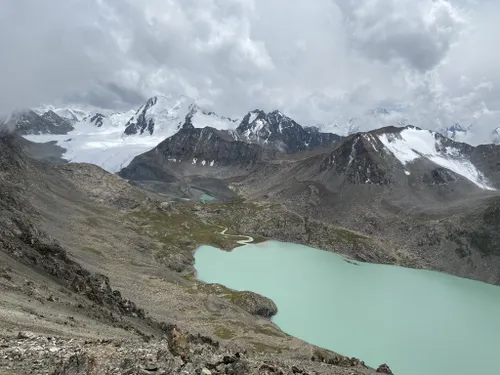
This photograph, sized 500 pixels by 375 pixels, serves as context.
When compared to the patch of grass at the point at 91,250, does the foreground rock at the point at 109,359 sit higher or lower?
lower

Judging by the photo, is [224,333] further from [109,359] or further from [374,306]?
[109,359]

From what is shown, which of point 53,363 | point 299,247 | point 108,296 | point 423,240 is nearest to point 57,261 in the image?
point 108,296

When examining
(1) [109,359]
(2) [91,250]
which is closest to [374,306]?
(2) [91,250]

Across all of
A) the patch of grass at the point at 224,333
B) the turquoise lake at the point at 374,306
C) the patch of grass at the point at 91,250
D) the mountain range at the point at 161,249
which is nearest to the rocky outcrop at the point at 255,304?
the mountain range at the point at 161,249

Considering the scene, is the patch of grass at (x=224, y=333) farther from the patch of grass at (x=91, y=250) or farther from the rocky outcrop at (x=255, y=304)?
the patch of grass at (x=91, y=250)

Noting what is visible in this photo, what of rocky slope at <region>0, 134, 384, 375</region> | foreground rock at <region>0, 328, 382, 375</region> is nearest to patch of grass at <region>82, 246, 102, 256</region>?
rocky slope at <region>0, 134, 384, 375</region>

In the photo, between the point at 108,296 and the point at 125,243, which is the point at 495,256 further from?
the point at 108,296

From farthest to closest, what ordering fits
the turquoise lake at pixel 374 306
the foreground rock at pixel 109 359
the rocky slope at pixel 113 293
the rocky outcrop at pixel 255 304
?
1. the rocky outcrop at pixel 255 304
2. the turquoise lake at pixel 374 306
3. the rocky slope at pixel 113 293
4. the foreground rock at pixel 109 359
